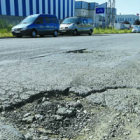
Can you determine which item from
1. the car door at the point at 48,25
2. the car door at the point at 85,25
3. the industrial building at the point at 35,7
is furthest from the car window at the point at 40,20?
the industrial building at the point at 35,7

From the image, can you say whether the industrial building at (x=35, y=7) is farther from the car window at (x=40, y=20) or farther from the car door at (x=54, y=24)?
the car window at (x=40, y=20)

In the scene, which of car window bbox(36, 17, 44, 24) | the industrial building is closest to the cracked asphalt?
car window bbox(36, 17, 44, 24)

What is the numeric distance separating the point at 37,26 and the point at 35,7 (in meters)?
12.0

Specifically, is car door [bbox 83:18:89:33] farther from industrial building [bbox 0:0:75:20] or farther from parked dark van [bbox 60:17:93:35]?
industrial building [bbox 0:0:75:20]

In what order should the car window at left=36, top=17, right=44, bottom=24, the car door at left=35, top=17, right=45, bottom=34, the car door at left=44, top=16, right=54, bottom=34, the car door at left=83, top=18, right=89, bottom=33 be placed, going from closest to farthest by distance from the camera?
the car door at left=35, top=17, right=45, bottom=34 → the car window at left=36, top=17, right=44, bottom=24 → the car door at left=44, top=16, right=54, bottom=34 → the car door at left=83, top=18, right=89, bottom=33

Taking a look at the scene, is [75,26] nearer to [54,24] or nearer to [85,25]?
[85,25]

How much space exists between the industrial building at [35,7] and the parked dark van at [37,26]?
8322 millimetres

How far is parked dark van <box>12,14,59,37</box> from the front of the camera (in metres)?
13.7

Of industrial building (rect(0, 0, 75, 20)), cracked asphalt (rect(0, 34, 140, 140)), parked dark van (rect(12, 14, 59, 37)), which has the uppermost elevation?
industrial building (rect(0, 0, 75, 20))

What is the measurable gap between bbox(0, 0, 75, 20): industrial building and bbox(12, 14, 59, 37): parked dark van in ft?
27.3

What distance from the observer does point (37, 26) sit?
14.3 metres

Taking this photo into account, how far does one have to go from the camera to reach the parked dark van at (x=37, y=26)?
13.7 metres

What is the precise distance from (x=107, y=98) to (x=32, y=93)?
2.72 feet

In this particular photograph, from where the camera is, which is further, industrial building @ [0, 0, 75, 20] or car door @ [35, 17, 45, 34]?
industrial building @ [0, 0, 75, 20]
